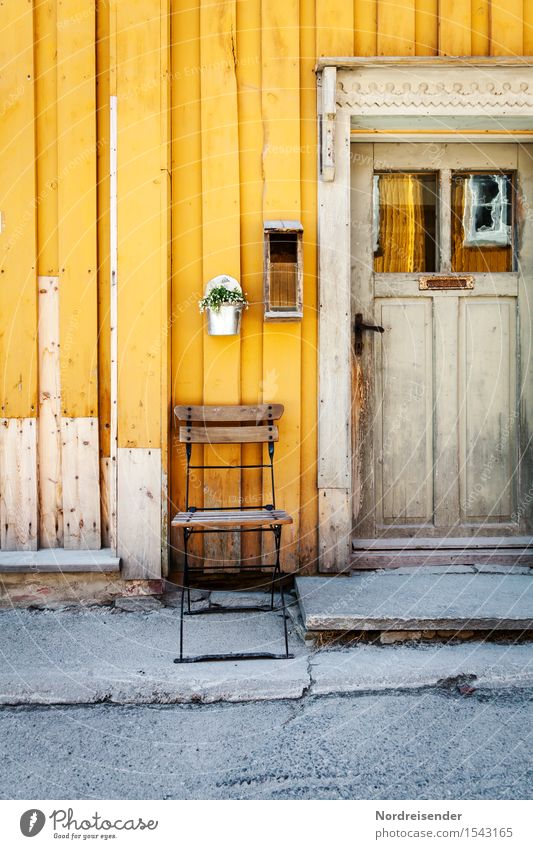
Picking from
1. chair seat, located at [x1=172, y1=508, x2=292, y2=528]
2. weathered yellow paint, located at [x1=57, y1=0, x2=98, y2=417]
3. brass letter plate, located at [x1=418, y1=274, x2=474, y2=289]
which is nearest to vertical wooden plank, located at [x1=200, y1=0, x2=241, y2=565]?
chair seat, located at [x1=172, y1=508, x2=292, y2=528]

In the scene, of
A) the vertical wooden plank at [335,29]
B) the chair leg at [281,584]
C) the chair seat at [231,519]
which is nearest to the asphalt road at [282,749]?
the chair leg at [281,584]

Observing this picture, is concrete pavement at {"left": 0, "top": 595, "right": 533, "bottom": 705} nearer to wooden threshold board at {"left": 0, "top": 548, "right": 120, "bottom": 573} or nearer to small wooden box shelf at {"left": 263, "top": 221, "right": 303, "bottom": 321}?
wooden threshold board at {"left": 0, "top": 548, "right": 120, "bottom": 573}

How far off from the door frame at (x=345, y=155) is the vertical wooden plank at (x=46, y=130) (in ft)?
5.13

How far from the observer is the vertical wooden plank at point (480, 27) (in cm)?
456

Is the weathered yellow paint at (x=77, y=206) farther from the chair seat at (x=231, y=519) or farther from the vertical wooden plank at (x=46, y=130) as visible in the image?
the chair seat at (x=231, y=519)

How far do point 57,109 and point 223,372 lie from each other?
181 centimetres

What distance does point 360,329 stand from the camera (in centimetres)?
478

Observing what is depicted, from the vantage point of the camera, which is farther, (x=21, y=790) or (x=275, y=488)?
(x=275, y=488)

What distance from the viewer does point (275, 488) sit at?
4566mm

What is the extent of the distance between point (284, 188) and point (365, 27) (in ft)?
3.55

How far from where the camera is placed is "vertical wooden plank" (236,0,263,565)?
450 cm

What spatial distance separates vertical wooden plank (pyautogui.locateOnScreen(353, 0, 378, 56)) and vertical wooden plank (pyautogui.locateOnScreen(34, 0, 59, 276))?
1.77 m
